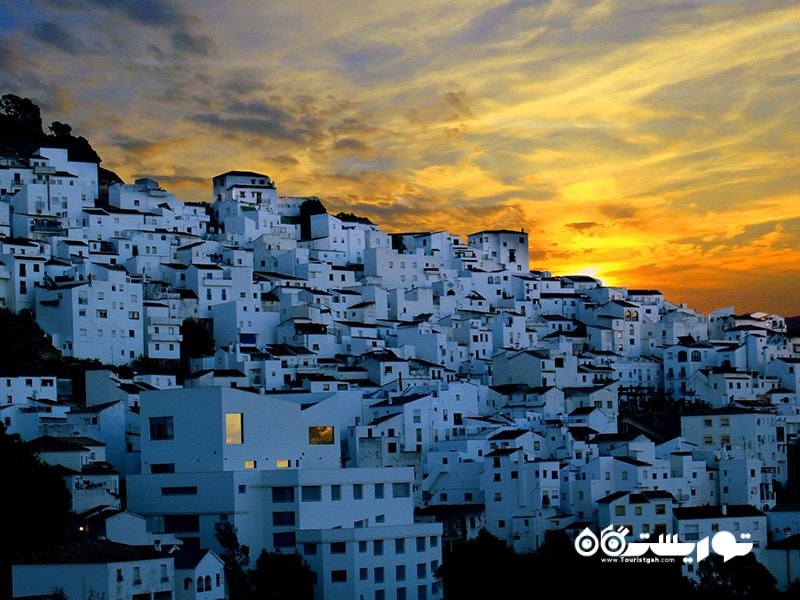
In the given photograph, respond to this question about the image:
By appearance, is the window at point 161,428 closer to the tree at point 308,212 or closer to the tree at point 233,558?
the tree at point 233,558

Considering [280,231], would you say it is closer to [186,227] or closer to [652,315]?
[186,227]

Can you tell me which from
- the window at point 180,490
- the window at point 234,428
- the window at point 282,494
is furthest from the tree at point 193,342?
the window at point 282,494

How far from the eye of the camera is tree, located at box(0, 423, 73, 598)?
133 feet

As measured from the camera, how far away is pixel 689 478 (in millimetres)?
55688

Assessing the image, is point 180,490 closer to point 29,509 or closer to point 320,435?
point 29,509

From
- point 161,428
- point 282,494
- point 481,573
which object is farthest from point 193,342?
point 481,573

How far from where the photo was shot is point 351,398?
5778cm

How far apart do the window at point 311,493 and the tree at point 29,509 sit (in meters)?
6.72

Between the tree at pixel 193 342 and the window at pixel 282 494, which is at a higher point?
the tree at pixel 193 342

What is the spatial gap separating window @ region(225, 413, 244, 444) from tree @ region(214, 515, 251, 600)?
2.60 meters

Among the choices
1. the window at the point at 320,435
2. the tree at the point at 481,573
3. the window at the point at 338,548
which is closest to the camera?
the tree at the point at 481,573

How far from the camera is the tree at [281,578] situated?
4131 cm

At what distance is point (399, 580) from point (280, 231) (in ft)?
116

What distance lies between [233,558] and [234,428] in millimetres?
5193
